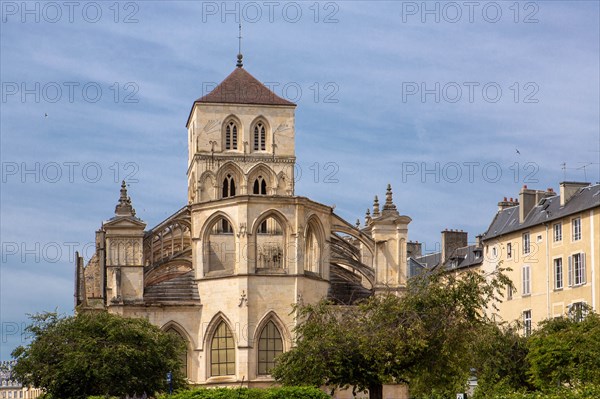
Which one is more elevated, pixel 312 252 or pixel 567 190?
pixel 567 190

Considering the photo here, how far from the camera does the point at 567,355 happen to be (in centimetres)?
5097

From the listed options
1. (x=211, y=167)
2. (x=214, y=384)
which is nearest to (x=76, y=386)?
(x=214, y=384)

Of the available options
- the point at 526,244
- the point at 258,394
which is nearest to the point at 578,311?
the point at 526,244

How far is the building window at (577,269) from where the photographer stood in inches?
2475

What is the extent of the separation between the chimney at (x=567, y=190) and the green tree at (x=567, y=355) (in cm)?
1344

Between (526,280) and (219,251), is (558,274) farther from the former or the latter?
(219,251)

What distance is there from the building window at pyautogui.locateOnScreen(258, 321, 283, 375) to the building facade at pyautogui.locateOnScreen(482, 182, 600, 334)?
10625mm

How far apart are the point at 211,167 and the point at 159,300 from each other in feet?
58.3

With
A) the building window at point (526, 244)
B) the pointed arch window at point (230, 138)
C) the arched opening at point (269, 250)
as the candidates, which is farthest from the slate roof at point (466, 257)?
the arched opening at point (269, 250)

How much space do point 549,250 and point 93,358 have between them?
28.2m

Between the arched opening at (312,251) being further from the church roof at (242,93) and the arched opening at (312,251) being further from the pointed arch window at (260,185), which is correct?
the church roof at (242,93)

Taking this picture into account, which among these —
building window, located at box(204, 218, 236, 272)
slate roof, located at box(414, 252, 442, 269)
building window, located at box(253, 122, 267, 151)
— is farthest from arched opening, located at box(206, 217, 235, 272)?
slate roof, located at box(414, 252, 442, 269)

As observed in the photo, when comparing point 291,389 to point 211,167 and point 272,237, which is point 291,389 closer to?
point 272,237

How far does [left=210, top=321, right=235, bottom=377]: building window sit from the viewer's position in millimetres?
57844
